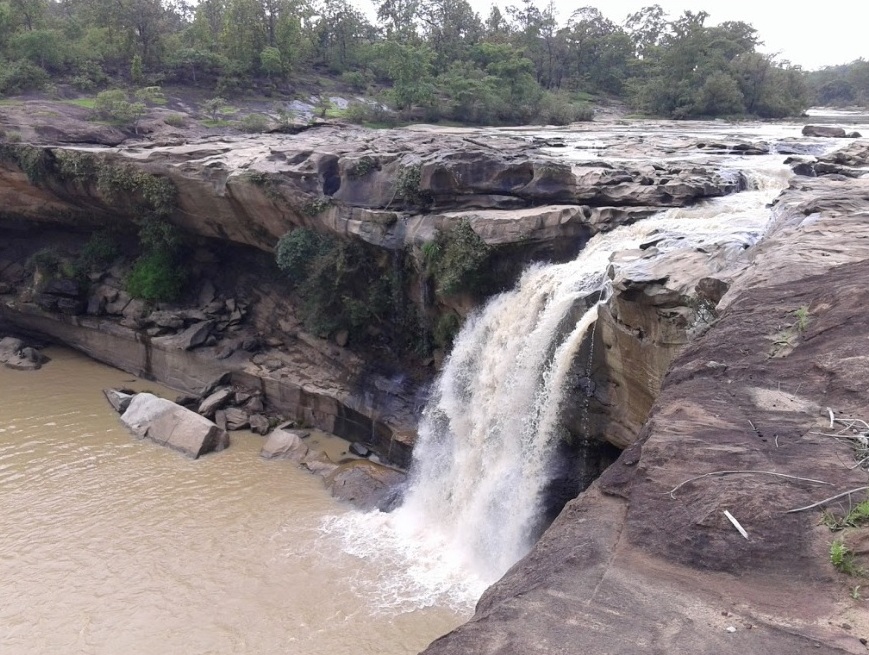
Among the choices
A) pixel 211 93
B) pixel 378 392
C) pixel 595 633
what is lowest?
pixel 378 392

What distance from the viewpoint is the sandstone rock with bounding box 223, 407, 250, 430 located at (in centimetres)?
1570

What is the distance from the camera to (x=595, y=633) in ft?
11.6

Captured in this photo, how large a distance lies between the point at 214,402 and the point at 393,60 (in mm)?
27286

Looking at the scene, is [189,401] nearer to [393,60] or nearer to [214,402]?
[214,402]

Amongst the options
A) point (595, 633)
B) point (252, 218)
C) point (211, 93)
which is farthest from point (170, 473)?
point (211, 93)

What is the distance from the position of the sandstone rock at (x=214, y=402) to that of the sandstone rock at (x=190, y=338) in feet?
5.81

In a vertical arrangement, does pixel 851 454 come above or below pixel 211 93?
below

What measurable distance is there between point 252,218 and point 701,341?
1325 centimetres

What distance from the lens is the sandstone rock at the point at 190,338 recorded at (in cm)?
1769

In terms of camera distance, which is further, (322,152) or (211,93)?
(211,93)

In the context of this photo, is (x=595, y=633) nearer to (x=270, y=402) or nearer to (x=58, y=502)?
(x=58, y=502)

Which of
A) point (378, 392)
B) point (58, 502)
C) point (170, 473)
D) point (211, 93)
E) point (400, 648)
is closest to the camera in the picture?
point (400, 648)

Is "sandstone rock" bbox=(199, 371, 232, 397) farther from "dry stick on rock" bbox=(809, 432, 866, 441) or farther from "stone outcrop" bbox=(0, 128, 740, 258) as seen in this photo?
"dry stick on rock" bbox=(809, 432, 866, 441)

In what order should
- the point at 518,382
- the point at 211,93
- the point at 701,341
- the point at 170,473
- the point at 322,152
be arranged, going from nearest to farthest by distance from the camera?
the point at 701,341
the point at 518,382
the point at 170,473
the point at 322,152
the point at 211,93
